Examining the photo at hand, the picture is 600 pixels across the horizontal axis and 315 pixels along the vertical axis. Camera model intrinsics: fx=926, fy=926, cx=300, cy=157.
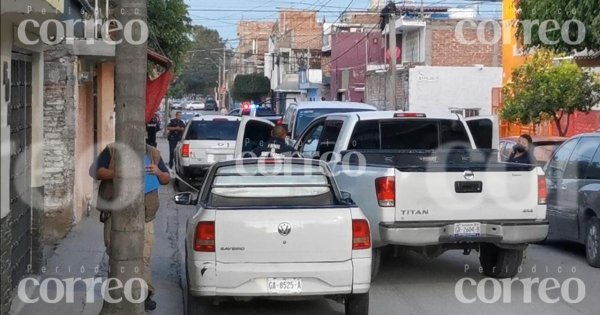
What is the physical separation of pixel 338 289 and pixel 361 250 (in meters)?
0.39

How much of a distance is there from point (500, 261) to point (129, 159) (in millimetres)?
5190

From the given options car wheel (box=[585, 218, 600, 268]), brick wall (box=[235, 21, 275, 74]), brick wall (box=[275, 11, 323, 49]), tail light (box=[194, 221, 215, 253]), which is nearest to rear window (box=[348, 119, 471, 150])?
car wheel (box=[585, 218, 600, 268])

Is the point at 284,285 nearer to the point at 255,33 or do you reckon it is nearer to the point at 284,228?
the point at 284,228

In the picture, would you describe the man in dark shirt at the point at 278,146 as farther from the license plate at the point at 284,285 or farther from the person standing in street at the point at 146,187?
the license plate at the point at 284,285

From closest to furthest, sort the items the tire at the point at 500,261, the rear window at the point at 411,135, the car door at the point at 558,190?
the tire at the point at 500,261 → the rear window at the point at 411,135 → the car door at the point at 558,190

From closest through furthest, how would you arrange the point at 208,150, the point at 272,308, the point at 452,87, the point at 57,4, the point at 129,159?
1. the point at 129,159
2. the point at 57,4
3. the point at 272,308
4. the point at 208,150
5. the point at 452,87

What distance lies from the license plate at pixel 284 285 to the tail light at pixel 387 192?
83.0 inches

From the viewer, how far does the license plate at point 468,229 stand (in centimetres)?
982

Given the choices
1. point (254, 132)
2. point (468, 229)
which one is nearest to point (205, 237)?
point (468, 229)

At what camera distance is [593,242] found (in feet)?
38.8

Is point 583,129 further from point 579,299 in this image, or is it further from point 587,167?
point 579,299

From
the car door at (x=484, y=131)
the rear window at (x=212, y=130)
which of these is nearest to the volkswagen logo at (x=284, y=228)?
the car door at (x=484, y=131)

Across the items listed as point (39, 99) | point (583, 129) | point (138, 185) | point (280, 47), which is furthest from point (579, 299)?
point (280, 47)

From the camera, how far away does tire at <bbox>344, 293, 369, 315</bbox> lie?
322 inches
